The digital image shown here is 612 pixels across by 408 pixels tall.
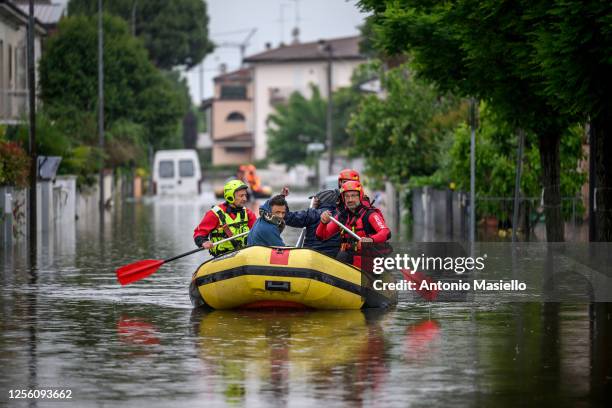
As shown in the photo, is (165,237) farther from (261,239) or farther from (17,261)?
(261,239)

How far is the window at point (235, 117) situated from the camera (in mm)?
151875

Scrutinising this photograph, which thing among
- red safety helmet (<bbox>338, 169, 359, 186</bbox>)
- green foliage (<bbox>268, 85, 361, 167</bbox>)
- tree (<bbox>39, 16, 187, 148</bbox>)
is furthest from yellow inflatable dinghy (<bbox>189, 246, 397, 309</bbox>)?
green foliage (<bbox>268, 85, 361, 167</bbox>)

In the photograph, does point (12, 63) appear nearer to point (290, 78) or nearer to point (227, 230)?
point (227, 230)

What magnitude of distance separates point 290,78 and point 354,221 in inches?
4801

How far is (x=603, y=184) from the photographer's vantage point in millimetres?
22734

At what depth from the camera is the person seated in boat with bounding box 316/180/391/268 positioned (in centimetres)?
1933

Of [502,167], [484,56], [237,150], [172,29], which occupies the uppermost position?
[172,29]

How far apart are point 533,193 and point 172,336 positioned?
21.3 m

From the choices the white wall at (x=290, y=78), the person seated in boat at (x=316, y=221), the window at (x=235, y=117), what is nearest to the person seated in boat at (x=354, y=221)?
the person seated in boat at (x=316, y=221)

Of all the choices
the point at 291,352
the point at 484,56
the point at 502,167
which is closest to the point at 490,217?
the point at 502,167

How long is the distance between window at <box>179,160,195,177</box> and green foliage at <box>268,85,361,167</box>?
41883 mm

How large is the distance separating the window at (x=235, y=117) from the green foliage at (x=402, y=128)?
9805 centimetres

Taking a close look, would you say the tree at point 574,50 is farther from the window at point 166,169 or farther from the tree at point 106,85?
the window at point 166,169

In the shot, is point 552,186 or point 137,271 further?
point 552,186
